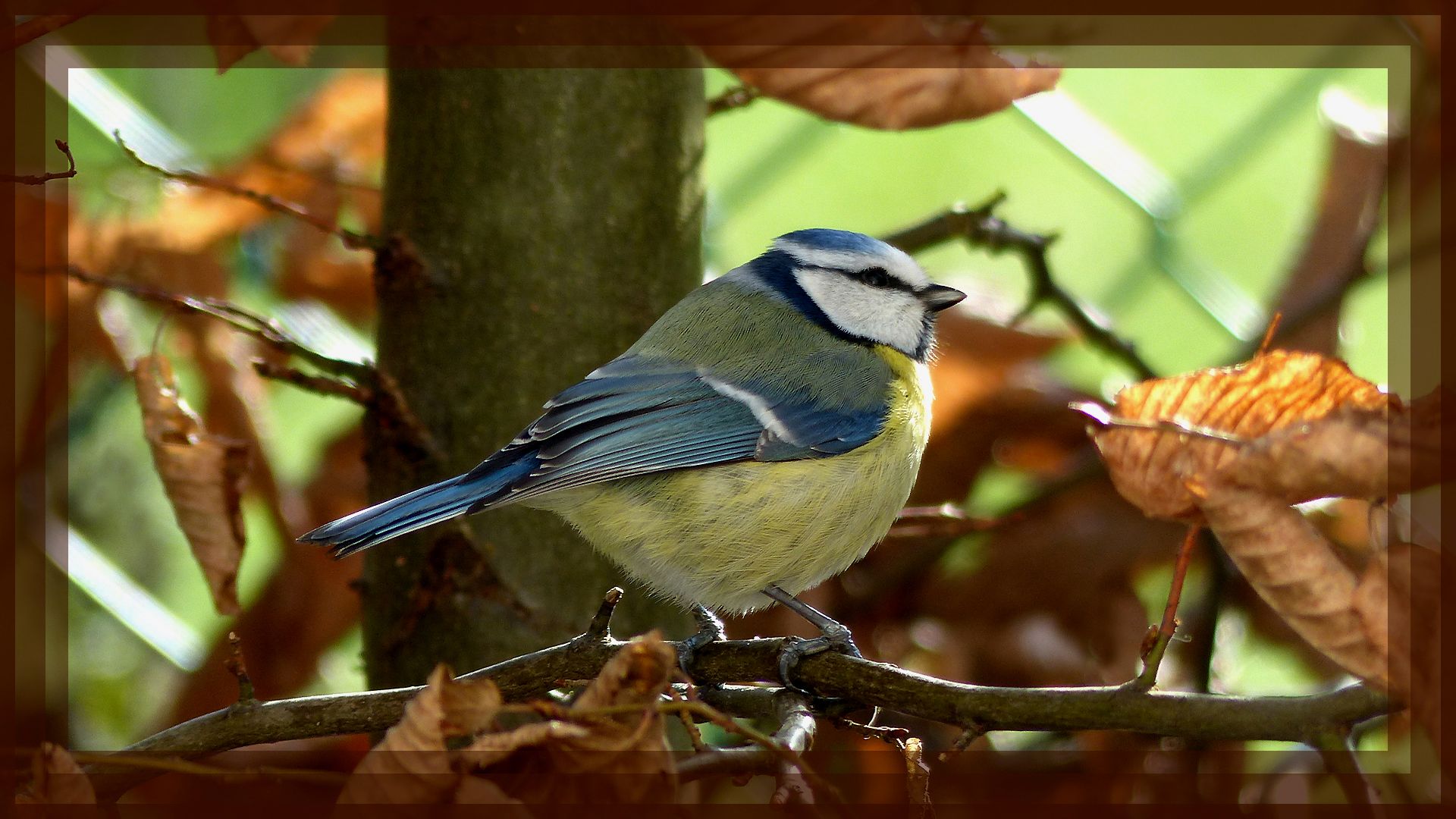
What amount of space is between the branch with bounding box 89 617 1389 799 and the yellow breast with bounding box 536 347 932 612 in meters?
0.33

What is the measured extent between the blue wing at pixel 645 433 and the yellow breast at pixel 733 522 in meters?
0.03

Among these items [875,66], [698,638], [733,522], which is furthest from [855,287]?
[698,638]

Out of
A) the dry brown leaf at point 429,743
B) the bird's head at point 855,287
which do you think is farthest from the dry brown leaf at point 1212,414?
the bird's head at point 855,287

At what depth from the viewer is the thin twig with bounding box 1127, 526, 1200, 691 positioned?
105 cm

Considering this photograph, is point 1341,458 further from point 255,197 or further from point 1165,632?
point 255,197

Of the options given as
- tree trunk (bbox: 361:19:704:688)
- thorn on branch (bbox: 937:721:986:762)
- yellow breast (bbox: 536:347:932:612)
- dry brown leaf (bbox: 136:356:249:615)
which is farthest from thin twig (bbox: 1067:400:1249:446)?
dry brown leaf (bbox: 136:356:249:615)

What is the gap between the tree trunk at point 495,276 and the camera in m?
1.83

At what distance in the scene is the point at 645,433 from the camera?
1830 mm

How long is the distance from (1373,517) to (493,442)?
1148 mm

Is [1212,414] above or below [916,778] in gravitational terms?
above

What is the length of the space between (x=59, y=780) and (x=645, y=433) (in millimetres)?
954

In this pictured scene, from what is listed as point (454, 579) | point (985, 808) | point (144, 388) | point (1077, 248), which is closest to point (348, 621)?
point (454, 579)

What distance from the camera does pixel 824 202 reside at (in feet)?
12.5

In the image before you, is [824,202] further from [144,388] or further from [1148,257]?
[144,388]
